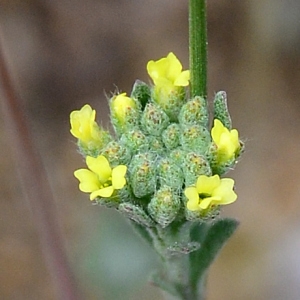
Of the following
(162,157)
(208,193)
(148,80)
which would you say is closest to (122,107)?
(162,157)

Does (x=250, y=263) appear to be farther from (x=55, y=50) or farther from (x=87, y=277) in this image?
(x=55, y=50)

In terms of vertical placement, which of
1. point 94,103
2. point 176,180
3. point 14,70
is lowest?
point 176,180

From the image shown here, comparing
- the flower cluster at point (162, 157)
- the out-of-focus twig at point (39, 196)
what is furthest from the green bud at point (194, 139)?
the out-of-focus twig at point (39, 196)

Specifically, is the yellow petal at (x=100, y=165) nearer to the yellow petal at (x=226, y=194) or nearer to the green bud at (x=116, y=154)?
the green bud at (x=116, y=154)

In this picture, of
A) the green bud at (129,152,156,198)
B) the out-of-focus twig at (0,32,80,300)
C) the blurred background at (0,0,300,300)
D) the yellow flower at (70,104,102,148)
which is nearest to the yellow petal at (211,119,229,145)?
the green bud at (129,152,156,198)

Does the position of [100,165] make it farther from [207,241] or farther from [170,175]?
[207,241]

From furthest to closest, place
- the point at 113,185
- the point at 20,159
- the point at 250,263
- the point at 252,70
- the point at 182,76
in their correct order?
1. the point at 252,70
2. the point at 250,263
3. the point at 20,159
4. the point at 182,76
5. the point at 113,185

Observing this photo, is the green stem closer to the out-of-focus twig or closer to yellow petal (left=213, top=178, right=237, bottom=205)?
yellow petal (left=213, top=178, right=237, bottom=205)

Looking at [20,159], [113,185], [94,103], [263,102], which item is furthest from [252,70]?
[113,185]
